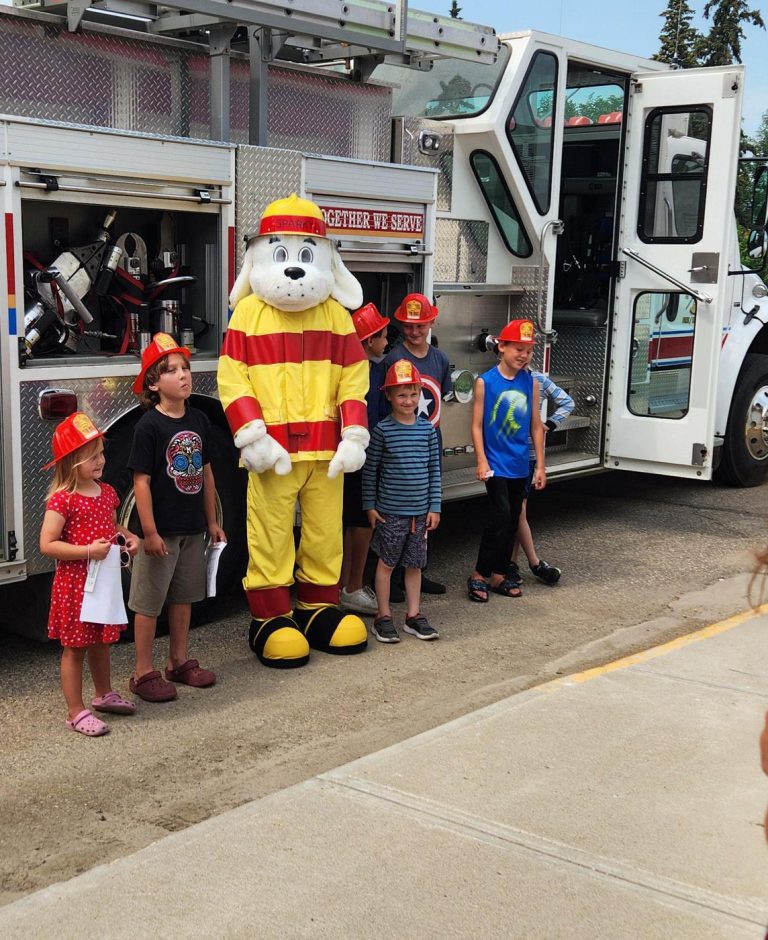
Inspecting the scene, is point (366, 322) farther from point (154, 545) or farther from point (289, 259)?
point (154, 545)

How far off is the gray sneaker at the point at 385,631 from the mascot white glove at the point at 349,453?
770 millimetres

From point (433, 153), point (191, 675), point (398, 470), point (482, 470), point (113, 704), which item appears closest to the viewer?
point (113, 704)

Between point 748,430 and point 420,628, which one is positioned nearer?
point 420,628

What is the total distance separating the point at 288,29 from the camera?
5.39m

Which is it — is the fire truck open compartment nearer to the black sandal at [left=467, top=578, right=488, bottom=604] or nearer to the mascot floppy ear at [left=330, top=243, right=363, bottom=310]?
the mascot floppy ear at [left=330, top=243, right=363, bottom=310]

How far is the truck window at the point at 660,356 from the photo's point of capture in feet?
25.5

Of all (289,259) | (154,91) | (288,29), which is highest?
(288,29)

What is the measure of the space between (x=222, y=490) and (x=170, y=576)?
34.2 inches

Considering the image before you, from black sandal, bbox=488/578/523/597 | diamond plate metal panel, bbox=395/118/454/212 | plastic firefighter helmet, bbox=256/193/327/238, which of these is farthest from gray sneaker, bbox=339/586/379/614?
diamond plate metal panel, bbox=395/118/454/212

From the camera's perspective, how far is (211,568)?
192 inches

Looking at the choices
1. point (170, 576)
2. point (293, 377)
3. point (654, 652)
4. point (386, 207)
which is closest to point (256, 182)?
point (386, 207)

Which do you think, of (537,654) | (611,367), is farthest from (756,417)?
(537,654)

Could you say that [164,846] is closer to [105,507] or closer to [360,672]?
[105,507]

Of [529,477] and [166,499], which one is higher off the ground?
[166,499]
